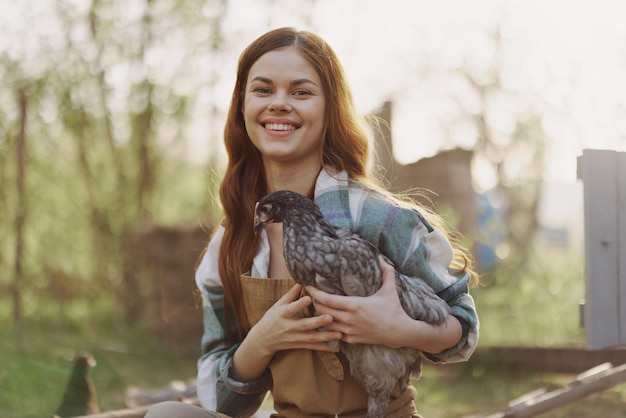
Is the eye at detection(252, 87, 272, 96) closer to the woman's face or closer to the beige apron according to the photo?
the woman's face

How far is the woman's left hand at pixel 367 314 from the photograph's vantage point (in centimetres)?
164

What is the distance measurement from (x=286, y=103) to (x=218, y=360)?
79cm

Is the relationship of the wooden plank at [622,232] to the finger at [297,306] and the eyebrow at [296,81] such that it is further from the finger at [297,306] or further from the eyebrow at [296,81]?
the finger at [297,306]

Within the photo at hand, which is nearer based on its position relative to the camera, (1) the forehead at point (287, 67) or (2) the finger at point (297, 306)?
(2) the finger at point (297, 306)

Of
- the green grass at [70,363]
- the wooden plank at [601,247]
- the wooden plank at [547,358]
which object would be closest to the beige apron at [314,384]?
the wooden plank at [601,247]

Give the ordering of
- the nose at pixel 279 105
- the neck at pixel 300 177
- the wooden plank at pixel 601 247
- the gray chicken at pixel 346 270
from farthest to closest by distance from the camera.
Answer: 1. the wooden plank at pixel 601 247
2. the neck at pixel 300 177
3. the nose at pixel 279 105
4. the gray chicken at pixel 346 270

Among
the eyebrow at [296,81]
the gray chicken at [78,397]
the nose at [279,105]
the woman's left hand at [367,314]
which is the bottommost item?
the gray chicken at [78,397]

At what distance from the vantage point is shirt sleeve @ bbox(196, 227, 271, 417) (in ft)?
6.60

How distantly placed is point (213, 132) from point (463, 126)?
2231 mm

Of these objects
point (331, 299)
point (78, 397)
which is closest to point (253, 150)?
point (331, 299)

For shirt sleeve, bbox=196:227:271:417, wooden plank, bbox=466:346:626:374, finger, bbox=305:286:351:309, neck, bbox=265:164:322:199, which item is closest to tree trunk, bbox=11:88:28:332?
shirt sleeve, bbox=196:227:271:417

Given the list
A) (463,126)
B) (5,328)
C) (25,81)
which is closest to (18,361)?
(5,328)

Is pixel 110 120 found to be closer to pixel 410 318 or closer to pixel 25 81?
pixel 25 81

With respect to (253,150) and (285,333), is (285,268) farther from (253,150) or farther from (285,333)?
(253,150)
